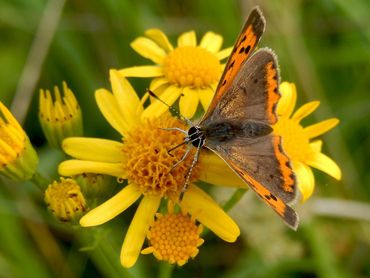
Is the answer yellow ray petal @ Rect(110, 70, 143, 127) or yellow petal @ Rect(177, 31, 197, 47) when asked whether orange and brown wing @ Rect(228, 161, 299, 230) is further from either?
yellow petal @ Rect(177, 31, 197, 47)

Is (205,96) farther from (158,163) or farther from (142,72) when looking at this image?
(158,163)

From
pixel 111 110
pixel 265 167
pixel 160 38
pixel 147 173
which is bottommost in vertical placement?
pixel 147 173

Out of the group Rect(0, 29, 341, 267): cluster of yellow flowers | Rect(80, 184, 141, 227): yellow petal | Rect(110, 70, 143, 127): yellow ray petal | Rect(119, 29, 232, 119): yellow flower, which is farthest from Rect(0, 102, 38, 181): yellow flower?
Rect(119, 29, 232, 119): yellow flower

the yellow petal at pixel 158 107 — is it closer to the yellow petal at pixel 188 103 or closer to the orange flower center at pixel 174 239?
the yellow petal at pixel 188 103

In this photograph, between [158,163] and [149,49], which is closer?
[158,163]

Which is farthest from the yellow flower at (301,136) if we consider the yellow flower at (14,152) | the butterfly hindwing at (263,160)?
the yellow flower at (14,152)

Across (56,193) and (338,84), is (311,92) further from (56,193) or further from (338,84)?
(56,193)

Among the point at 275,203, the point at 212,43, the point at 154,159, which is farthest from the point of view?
the point at 212,43

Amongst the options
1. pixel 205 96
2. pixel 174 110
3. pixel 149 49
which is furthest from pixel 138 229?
pixel 149 49
